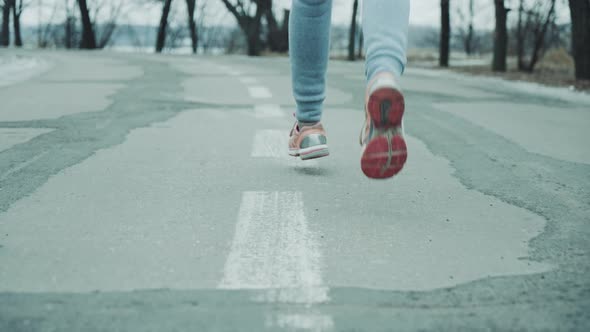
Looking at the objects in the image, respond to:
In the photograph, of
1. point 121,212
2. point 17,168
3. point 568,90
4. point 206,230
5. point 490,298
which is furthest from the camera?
point 568,90

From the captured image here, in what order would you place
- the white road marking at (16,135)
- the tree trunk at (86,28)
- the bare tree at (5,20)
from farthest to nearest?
the bare tree at (5,20) → the tree trunk at (86,28) → the white road marking at (16,135)

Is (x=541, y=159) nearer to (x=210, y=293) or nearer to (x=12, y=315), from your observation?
(x=210, y=293)

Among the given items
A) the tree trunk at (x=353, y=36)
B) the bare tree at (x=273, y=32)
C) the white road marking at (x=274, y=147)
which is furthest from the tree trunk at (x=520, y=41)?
the bare tree at (x=273, y=32)

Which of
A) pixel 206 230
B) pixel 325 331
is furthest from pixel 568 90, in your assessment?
pixel 325 331

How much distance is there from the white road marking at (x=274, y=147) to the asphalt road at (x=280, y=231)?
0.02 meters

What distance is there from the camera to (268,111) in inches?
236

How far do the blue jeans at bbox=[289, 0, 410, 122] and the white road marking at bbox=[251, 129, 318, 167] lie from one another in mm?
375

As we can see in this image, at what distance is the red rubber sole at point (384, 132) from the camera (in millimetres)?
2385

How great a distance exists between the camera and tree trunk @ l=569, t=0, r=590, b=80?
38.4 ft

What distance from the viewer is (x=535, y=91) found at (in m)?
10.0

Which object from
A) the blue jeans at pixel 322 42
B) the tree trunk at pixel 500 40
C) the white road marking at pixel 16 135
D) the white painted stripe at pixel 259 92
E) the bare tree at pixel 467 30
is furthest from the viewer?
the bare tree at pixel 467 30

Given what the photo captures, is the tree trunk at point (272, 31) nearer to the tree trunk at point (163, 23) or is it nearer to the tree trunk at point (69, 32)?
the tree trunk at point (163, 23)

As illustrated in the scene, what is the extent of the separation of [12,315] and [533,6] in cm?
1578

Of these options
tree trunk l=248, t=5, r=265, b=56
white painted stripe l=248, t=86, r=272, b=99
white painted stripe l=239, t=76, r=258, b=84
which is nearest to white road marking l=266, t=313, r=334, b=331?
white painted stripe l=248, t=86, r=272, b=99
